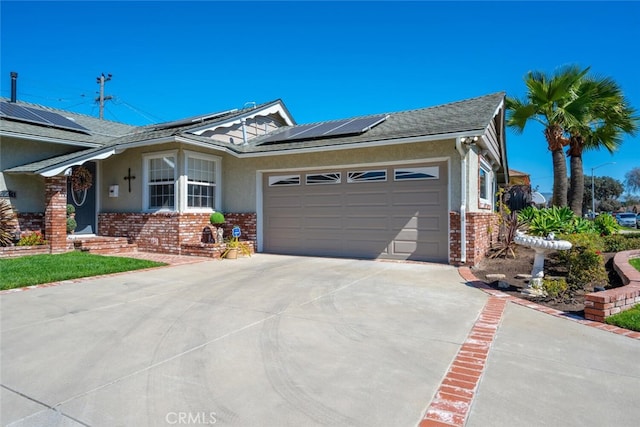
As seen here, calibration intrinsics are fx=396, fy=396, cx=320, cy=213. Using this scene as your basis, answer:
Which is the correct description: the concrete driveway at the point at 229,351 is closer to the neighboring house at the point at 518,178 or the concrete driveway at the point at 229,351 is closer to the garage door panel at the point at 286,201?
the garage door panel at the point at 286,201

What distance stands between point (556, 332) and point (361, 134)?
284 inches

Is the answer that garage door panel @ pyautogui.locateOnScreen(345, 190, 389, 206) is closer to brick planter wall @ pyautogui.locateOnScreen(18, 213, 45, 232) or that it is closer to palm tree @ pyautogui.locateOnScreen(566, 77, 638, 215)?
brick planter wall @ pyautogui.locateOnScreen(18, 213, 45, 232)

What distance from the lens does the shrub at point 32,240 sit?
1044 centimetres

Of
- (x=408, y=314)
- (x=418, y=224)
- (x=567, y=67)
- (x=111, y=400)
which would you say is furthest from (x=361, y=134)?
(x=567, y=67)

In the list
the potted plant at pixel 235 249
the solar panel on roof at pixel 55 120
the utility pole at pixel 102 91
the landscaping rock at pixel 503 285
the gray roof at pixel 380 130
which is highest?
the utility pole at pixel 102 91

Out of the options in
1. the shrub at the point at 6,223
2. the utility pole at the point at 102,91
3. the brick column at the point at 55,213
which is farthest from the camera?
the utility pole at the point at 102,91

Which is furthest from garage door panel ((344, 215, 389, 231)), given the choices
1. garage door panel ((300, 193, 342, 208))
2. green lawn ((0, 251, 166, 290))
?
green lawn ((0, 251, 166, 290))

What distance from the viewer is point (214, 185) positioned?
41.8 feet

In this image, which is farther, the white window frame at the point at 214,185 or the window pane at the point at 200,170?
the window pane at the point at 200,170

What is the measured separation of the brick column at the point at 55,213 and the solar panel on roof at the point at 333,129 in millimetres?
5727

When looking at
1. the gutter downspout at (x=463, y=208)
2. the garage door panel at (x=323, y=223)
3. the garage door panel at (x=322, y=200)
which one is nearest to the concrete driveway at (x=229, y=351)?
the gutter downspout at (x=463, y=208)

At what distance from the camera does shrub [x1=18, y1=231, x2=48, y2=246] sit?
34.2 ft

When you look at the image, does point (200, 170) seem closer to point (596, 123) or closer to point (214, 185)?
point (214, 185)

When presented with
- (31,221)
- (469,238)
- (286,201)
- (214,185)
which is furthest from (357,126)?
(31,221)
